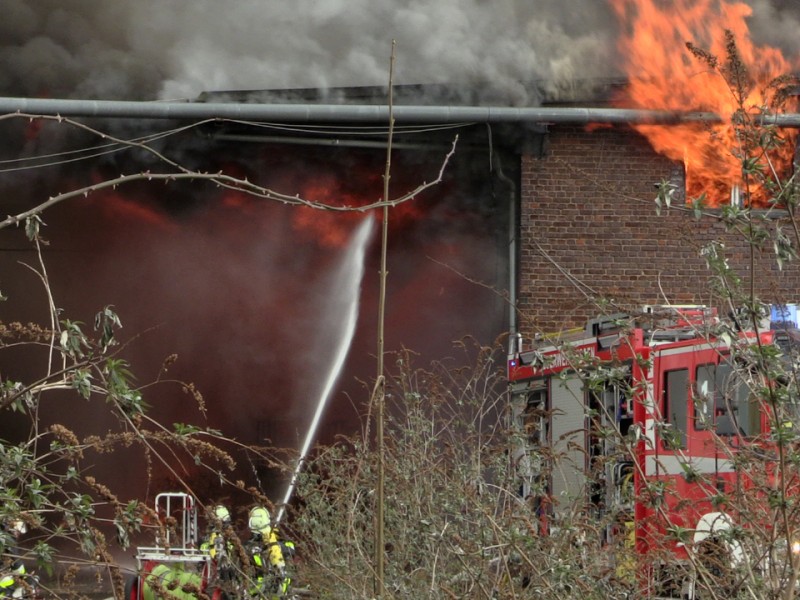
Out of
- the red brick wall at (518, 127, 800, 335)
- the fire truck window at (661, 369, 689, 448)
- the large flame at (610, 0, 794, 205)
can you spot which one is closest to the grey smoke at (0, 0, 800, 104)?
the large flame at (610, 0, 794, 205)

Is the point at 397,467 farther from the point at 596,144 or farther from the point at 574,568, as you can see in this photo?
the point at 596,144

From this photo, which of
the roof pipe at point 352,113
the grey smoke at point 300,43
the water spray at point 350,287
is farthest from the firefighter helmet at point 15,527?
the water spray at point 350,287

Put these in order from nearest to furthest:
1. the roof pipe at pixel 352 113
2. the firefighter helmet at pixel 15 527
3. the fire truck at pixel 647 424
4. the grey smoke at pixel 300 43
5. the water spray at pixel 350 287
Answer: the firefighter helmet at pixel 15 527, the fire truck at pixel 647 424, the roof pipe at pixel 352 113, the grey smoke at pixel 300 43, the water spray at pixel 350 287

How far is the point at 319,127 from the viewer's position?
13578mm

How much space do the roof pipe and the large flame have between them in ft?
0.73

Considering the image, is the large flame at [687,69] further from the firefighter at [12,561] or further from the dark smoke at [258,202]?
the firefighter at [12,561]

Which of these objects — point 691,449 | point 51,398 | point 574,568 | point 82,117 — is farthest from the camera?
point 51,398

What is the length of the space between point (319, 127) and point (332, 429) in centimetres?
319

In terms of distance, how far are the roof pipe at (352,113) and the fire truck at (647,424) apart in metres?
2.35

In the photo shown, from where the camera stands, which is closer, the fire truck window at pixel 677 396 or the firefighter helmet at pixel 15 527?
the firefighter helmet at pixel 15 527

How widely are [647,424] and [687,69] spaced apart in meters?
5.43

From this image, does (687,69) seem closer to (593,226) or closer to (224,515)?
(593,226)

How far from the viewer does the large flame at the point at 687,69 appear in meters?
13.0

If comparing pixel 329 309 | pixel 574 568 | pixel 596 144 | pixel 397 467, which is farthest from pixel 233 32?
pixel 574 568
